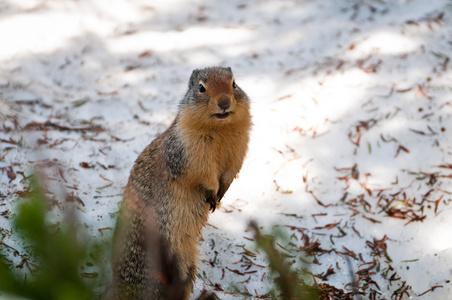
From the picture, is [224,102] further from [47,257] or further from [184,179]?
[47,257]

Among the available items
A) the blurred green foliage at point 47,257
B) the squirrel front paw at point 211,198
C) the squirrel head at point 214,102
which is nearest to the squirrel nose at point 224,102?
the squirrel head at point 214,102

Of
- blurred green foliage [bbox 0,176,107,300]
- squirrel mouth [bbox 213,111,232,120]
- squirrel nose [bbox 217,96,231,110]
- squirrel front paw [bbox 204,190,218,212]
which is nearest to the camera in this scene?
blurred green foliage [bbox 0,176,107,300]

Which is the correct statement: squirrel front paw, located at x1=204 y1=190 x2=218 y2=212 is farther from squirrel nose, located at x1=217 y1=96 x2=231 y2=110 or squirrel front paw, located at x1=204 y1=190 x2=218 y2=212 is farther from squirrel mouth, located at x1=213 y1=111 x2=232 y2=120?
squirrel nose, located at x1=217 y1=96 x2=231 y2=110

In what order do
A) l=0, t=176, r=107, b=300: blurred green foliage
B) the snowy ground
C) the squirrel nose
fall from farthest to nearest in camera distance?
the snowy ground
the squirrel nose
l=0, t=176, r=107, b=300: blurred green foliage

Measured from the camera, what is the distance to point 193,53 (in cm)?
558

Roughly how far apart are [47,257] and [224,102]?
2.19 meters

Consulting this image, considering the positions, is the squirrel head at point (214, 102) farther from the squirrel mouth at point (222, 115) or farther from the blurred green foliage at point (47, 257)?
the blurred green foliage at point (47, 257)

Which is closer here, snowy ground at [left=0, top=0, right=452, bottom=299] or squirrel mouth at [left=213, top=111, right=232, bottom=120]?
squirrel mouth at [left=213, top=111, right=232, bottom=120]

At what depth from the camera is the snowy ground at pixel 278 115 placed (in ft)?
12.6

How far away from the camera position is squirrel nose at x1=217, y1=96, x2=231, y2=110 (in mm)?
2990

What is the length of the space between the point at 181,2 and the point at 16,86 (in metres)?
2.37

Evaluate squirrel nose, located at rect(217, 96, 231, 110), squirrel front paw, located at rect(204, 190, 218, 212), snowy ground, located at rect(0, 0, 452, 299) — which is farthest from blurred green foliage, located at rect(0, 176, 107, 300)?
snowy ground, located at rect(0, 0, 452, 299)

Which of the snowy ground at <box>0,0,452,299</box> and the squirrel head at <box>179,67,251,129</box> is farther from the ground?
the squirrel head at <box>179,67,251,129</box>

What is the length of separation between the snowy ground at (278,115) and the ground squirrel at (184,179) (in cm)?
34
